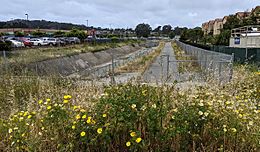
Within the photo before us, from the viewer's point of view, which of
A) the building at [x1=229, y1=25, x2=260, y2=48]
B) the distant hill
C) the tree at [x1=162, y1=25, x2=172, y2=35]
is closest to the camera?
the building at [x1=229, y1=25, x2=260, y2=48]

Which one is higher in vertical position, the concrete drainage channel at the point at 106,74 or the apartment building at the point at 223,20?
the apartment building at the point at 223,20

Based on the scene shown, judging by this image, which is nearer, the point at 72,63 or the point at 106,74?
the point at 106,74

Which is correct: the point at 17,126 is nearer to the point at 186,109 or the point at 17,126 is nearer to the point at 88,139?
the point at 88,139

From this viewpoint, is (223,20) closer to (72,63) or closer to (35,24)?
(72,63)

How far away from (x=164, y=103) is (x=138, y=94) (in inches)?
14.6

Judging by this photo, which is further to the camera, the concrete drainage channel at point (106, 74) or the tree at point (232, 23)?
the tree at point (232, 23)

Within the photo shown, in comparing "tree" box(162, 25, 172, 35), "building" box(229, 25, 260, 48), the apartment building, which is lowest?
"building" box(229, 25, 260, 48)

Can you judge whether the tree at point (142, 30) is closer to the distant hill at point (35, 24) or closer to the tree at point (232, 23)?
the distant hill at point (35, 24)

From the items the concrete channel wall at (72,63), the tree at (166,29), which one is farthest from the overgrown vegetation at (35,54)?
the tree at (166,29)

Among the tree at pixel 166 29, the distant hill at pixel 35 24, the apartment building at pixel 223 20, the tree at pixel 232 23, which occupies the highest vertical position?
the tree at pixel 166 29

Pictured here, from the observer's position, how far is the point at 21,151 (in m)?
2.87

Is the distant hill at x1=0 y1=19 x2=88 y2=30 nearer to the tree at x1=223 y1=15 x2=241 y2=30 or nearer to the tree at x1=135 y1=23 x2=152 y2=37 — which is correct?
the tree at x1=135 y1=23 x2=152 y2=37

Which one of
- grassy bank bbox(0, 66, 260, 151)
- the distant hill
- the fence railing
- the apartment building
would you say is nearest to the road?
the fence railing

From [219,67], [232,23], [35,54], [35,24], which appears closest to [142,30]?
[35,24]
